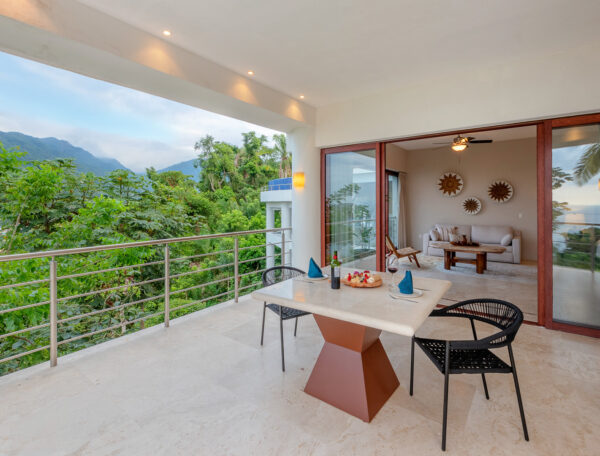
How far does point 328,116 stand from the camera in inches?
175

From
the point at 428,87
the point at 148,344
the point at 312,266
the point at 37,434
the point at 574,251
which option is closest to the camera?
the point at 37,434

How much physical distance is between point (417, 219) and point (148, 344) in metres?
7.47

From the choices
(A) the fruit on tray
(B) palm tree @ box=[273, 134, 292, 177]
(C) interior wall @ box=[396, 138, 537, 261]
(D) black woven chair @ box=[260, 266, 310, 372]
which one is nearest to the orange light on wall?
(D) black woven chair @ box=[260, 266, 310, 372]

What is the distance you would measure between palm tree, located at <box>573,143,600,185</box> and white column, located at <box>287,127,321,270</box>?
3.05 m

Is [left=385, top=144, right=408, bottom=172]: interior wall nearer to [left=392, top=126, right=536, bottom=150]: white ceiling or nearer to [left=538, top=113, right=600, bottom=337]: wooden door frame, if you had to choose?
[left=392, top=126, right=536, bottom=150]: white ceiling

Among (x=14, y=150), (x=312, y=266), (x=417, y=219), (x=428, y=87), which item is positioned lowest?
(x=312, y=266)

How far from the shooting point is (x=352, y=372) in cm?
181

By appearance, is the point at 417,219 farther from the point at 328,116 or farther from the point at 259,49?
the point at 259,49

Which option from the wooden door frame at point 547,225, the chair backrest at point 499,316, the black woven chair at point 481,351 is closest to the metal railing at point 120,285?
the black woven chair at point 481,351

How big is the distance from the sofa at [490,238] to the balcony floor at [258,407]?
171 inches

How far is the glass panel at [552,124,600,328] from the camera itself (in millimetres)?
2844

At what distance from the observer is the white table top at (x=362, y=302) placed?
1462 mm

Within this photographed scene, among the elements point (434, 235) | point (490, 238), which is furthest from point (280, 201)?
point (490, 238)

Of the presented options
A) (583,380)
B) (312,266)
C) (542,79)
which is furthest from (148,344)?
(542,79)
